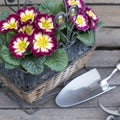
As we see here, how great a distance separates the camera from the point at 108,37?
1.06m

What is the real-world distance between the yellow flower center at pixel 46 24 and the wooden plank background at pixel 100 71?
234mm

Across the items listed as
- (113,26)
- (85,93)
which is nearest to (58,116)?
(85,93)

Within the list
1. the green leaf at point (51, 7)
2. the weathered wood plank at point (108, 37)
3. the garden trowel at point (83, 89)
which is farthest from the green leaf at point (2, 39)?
the weathered wood plank at point (108, 37)

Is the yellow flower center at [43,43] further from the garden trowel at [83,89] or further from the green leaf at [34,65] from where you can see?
the garden trowel at [83,89]

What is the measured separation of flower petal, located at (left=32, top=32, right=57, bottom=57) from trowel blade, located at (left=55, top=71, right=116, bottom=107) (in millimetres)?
199

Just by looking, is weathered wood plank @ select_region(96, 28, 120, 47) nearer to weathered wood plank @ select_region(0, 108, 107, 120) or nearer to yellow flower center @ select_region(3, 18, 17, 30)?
weathered wood plank @ select_region(0, 108, 107, 120)

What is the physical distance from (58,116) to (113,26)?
36cm

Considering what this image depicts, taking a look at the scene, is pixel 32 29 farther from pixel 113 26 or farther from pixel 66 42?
pixel 113 26

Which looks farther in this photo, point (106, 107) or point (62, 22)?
point (106, 107)

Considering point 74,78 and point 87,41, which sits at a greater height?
point 87,41

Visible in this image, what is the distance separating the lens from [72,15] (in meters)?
0.82

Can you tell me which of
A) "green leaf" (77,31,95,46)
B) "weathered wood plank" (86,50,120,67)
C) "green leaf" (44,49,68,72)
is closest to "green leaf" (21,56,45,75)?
"green leaf" (44,49,68,72)

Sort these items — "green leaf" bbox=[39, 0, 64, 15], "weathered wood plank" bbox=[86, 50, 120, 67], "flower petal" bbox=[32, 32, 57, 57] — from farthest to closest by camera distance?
"weathered wood plank" bbox=[86, 50, 120, 67]
"green leaf" bbox=[39, 0, 64, 15]
"flower petal" bbox=[32, 32, 57, 57]

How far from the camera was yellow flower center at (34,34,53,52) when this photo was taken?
0.75 meters
